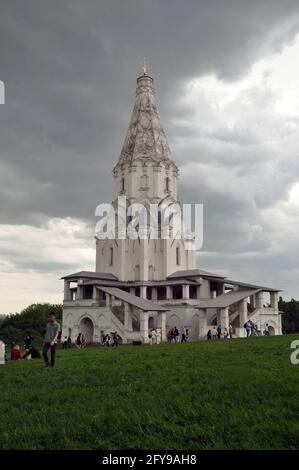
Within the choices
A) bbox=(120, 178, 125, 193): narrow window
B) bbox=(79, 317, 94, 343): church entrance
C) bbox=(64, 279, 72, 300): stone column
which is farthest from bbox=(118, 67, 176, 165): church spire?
→ bbox=(79, 317, 94, 343): church entrance

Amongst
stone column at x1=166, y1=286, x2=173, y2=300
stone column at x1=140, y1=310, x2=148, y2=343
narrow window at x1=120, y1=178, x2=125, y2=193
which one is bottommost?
stone column at x1=140, y1=310, x2=148, y2=343

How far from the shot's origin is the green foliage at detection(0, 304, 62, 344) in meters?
60.2

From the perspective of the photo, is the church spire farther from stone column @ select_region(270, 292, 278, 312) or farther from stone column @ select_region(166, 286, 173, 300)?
stone column @ select_region(270, 292, 278, 312)

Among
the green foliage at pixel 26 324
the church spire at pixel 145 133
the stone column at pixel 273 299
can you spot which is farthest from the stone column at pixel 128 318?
the church spire at pixel 145 133

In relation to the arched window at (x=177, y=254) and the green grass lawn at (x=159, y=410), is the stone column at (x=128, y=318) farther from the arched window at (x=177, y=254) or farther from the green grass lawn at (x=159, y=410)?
the green grass lawn at (x=159, y=410)

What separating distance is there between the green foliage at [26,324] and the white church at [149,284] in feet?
34.4

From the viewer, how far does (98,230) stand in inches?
2398

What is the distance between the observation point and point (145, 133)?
62.1m

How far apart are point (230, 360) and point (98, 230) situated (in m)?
48.6

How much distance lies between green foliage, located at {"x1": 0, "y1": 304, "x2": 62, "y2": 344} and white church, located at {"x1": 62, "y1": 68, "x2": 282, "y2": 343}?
10482 millimetres

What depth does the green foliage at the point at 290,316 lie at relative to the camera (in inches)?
2867

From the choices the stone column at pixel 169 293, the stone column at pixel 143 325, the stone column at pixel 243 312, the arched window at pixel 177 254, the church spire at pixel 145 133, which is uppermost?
the church spire at pixel 145 133

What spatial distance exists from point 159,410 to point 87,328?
151ft

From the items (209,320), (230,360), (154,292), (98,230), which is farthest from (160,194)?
(230,360)
